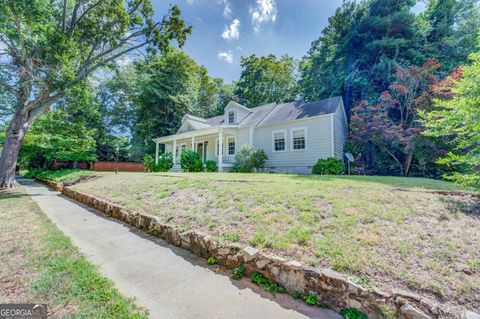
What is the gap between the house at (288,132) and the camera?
1227 centimetres

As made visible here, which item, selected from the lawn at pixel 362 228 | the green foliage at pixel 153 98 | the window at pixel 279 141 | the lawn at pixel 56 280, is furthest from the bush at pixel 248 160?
the green foliage at pixel 153 98

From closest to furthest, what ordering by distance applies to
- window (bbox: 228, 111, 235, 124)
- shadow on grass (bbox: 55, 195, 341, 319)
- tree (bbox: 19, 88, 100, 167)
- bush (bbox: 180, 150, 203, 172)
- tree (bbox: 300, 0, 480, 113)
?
shadow on grass (bbox: 55, 195, 341, 319) → tree (bbox: 300, 0, 480, 113) → bush (bbox: 180, 150, 203, 172) → tree (bbox: 19, 88, 100, 167) → window (bbox: 228, 111, 235, 124)

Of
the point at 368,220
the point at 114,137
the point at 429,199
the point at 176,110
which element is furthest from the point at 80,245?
the point at 114,137

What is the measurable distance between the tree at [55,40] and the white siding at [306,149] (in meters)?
8.46

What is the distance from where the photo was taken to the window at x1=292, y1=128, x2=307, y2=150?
12945 millimetres

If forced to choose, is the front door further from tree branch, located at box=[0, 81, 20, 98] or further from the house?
tree branch, located at box=[0, 81, 20, 98]

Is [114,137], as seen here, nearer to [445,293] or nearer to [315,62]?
[315,62]

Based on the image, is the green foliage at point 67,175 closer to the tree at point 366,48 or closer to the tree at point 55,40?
the tree at point 55,40

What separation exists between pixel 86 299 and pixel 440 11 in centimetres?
2290

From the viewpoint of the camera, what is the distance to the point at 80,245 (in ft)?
13.3

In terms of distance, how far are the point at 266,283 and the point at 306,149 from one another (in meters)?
10.9

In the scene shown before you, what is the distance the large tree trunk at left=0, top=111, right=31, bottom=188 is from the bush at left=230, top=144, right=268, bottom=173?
12.2 meters

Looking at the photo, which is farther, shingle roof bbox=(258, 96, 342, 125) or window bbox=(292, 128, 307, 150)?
window bbox=(292, 128, 307, 150)

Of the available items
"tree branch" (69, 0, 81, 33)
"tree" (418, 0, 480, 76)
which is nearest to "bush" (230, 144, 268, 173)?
"tree branch" (69, 0, 81, 33)
